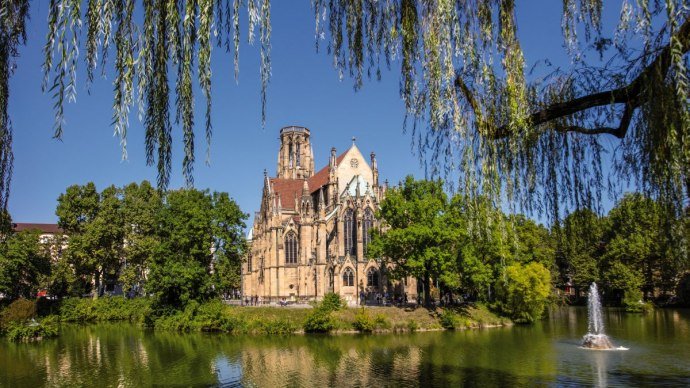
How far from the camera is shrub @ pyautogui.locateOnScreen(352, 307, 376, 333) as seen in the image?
40.8 meters

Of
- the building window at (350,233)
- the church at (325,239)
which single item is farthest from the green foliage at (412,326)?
the building window at (350,233)

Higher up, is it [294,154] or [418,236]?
[294,154]

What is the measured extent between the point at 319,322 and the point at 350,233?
16.0 metres

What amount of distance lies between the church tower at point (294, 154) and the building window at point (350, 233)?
23.2 meters

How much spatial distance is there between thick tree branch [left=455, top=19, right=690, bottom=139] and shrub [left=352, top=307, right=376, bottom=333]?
35751mm

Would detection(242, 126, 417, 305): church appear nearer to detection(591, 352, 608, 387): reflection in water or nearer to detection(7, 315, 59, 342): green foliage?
detection(7, 315, 59, 342): green foliage

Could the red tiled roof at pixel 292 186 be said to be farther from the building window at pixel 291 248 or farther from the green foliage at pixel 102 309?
the green foliage at pixel 102 309

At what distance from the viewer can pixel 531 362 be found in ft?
84.2

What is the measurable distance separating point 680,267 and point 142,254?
5758cm

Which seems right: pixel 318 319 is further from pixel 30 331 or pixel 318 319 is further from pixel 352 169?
pixel 352 169

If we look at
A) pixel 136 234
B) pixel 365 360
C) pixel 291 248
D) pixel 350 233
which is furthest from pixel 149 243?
pixel 365 360

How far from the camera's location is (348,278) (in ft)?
173

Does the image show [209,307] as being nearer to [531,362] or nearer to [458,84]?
[531,362]

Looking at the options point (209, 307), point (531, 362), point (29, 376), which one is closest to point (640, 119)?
point (531, 362)
